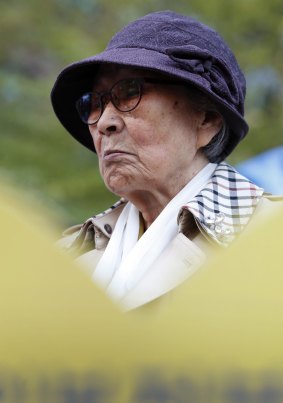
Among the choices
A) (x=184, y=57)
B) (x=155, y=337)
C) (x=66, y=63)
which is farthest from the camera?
(x=66, y=63)

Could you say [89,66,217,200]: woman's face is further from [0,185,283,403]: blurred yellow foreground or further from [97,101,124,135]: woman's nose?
[0,185,283,403]: blurred yellow foreground

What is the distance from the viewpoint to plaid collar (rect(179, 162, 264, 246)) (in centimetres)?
194

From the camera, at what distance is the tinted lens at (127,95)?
2262 mm

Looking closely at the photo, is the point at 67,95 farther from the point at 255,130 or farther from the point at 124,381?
the point at 255,130

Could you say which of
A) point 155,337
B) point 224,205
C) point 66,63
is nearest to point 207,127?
point 224,205

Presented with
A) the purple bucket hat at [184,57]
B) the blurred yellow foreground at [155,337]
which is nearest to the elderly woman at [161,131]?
the purple bucket hat at [184,57]

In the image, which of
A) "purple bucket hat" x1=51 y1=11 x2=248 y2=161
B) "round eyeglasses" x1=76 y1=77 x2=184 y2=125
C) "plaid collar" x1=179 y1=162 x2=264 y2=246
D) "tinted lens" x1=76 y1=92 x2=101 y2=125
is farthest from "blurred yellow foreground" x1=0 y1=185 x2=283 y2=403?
"tinted lens" x1=76 y1=92 x2=101 y2=125

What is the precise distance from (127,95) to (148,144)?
136mm

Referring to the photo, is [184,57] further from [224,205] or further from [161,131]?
[224,205]

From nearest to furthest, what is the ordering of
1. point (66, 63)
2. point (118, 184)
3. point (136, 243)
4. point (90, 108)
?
point (136, 243), point (118, 184), point (90, 108), point (66, 63)

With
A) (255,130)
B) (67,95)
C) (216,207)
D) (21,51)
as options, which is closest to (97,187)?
(255,130)

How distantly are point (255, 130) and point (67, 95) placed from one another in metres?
3.34

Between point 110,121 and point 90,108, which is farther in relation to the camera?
point 90,108

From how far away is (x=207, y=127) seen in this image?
2.36 meters
